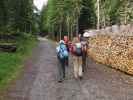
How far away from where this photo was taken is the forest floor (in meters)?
13.9

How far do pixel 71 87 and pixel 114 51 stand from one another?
8384mm

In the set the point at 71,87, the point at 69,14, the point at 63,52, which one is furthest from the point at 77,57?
the point at 69,14

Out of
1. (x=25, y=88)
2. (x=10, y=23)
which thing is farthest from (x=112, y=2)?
(x=25, y=88)

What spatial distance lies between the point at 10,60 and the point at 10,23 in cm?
3204

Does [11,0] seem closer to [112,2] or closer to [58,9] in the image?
[112,2]

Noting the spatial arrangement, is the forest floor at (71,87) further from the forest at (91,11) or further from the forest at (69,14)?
the forest at (91,11)

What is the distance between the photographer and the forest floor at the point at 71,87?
1388cm

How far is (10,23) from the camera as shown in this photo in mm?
55938

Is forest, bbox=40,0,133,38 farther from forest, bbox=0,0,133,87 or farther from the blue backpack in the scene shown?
the blue backpack

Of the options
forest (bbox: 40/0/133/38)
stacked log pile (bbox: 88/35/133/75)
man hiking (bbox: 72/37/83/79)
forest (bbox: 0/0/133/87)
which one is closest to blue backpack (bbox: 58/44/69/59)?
Result: man hiking (bbox: 72/37/83/79)

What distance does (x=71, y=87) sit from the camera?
15.9 meters

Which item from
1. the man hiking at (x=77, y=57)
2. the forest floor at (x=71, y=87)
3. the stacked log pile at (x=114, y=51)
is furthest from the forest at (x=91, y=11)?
the man hiking at (x=77, y=57)

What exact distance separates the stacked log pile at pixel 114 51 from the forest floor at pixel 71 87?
2.28 feet

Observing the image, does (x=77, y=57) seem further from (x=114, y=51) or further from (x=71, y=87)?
(x=114, y=51)
